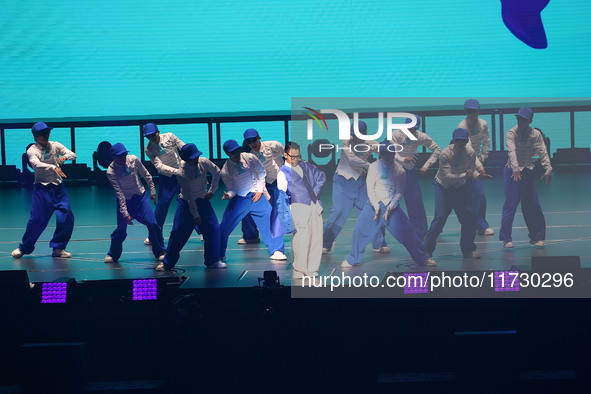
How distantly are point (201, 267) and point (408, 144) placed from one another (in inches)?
102

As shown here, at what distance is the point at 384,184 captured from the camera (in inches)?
324

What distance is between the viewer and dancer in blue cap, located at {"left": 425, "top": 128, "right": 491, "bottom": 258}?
8672 millimetres

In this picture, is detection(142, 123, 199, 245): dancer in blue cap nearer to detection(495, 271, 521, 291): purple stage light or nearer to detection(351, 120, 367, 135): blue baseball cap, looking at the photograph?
detection(351, 120, 367, 135): blue baseball cap

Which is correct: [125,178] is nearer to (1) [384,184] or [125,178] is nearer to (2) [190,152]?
(2) [190,152]

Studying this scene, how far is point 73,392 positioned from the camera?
6184 mm

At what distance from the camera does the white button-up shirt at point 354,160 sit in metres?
8.81

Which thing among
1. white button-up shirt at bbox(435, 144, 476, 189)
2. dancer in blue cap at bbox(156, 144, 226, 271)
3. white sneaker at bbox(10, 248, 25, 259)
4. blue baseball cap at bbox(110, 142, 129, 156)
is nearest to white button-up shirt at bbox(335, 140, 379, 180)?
white button-up shirt at bbox(435, 144, 476, 189)

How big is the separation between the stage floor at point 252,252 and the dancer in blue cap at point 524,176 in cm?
22

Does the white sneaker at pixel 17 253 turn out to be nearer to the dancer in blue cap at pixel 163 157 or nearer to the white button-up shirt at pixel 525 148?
the dancer in blue cap at pixel 163 157

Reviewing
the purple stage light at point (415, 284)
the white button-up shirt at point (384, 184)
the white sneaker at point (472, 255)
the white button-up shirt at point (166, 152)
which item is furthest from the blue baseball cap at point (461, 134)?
the white button-up shirt at point (166, 152)

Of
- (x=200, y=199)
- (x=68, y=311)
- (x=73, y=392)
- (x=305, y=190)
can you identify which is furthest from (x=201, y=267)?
(x=73, y=392)

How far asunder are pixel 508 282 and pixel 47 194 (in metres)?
5.47

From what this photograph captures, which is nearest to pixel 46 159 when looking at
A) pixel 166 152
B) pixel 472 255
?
pixel 166 152

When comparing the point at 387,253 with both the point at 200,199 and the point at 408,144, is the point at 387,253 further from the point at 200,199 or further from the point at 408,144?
the point at 200,199
